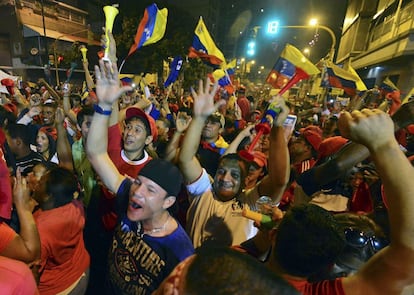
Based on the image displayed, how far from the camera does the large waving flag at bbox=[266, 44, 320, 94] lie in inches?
119

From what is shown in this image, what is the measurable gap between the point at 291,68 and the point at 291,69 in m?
0.01

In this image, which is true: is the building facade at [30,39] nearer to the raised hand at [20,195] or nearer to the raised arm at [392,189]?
the raised hand at [20,195]

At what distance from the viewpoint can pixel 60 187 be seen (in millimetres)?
2211

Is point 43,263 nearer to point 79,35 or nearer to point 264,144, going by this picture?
point 264,144

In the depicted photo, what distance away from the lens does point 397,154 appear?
105cm

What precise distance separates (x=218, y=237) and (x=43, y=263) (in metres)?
1.41

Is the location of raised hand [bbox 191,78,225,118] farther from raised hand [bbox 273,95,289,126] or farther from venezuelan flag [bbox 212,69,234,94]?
venezuelan flag [bbox 212,69,234,94]

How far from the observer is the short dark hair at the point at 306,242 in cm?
123

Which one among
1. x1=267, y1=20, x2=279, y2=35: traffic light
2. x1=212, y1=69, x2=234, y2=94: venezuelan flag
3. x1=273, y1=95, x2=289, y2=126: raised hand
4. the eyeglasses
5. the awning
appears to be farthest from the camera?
the awning

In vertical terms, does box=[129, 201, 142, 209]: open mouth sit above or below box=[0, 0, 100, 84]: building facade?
below

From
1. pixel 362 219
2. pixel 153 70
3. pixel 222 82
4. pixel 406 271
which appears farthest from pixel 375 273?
pixel 153 70

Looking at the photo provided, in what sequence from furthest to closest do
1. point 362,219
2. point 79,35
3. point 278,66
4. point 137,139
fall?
1. point 79,35
2. point 278,66
3. point 137,139
4. point 362,219

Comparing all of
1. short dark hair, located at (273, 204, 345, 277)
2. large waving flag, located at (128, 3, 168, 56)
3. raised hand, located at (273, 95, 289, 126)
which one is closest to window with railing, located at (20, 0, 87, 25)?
large waving flag, located at (128, 3, 168, 56)

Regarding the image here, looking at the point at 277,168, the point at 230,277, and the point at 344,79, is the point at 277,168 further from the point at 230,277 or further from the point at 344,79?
the point at 344,79
